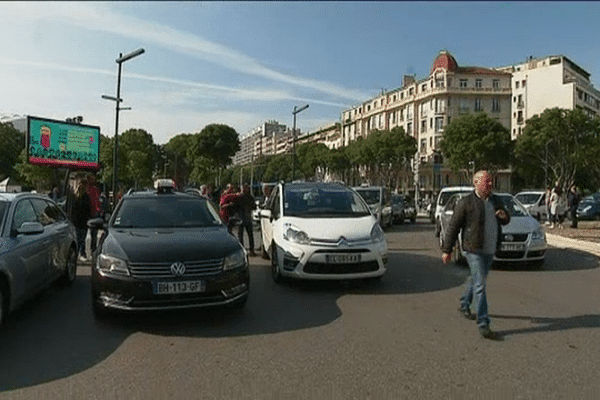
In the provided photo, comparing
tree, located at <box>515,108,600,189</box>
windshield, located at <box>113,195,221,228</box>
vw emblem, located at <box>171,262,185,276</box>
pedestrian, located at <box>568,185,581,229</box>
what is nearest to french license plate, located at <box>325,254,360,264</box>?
windshield, located at <box>113,195,221,228</box>

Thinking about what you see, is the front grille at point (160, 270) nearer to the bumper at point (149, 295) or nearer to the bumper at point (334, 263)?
the bumper at point (149, 295)

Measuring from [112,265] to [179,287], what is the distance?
30.3 inches

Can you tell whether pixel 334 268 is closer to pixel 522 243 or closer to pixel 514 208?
pixel 522 243

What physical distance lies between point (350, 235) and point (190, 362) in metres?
3.66

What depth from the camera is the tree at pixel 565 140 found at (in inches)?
1917

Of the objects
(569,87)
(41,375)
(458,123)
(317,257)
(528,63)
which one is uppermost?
(528,63)

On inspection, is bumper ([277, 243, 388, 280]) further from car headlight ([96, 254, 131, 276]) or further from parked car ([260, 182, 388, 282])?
car headlight ([96, 254, 131, 276])

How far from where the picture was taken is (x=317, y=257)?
25.1 feet

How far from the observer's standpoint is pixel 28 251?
6.14 metres

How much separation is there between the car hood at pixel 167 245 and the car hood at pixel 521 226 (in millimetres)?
6163

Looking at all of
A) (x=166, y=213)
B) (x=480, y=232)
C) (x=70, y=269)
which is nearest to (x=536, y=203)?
(x=480, y=232)

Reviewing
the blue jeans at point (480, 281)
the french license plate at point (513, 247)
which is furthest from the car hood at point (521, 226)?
the blue jeans at point (480, 281)

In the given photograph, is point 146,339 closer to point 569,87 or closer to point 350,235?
point 350,235

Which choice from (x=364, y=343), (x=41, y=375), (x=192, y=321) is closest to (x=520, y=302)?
(x=364, y=343)
